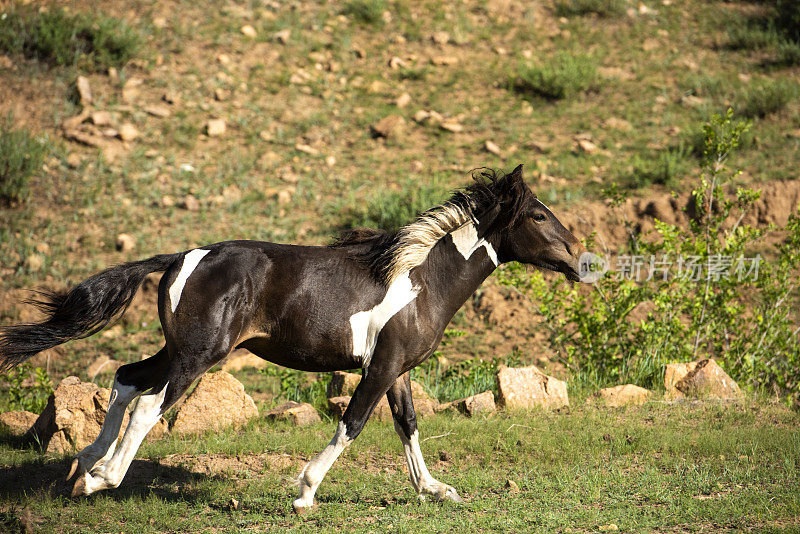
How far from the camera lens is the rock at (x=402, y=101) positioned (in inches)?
526

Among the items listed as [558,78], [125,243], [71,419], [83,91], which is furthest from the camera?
[558,78]

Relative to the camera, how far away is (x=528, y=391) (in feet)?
24.2

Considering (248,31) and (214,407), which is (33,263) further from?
(248,31)

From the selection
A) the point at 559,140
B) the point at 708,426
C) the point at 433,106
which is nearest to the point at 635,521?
the point at 708,426

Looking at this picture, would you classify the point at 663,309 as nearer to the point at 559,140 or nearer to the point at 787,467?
the point at 787,467

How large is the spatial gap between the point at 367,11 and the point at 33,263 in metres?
8.49

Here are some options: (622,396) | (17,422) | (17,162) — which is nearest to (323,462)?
(17,422)

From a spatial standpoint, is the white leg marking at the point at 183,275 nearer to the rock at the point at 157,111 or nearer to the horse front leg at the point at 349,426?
the horse front leg at the point at 349,426

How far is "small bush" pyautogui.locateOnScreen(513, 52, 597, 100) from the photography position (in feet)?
44.5

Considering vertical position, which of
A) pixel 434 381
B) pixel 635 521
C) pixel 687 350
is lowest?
pixel 434 381

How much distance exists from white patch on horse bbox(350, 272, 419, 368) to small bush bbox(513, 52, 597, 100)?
31.7 feet

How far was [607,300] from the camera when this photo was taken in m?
8.24

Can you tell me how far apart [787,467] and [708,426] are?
3.31 ft

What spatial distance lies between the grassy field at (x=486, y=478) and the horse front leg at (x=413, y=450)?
99mm
